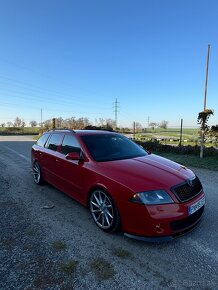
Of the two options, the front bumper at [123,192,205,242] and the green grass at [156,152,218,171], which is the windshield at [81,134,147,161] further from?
the green grass at [156,152,218,171]

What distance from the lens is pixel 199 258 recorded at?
2857 millimetres

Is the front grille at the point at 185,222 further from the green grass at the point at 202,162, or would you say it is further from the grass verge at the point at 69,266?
the green grass at the point at 202,162

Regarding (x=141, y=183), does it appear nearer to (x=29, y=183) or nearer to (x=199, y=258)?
(x=199, y=258)

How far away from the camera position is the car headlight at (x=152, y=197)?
297 centimetres

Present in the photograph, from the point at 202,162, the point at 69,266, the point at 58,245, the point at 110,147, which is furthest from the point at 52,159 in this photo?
the point at 202,162

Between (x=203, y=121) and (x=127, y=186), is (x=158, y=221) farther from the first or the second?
(x=203, y=121)

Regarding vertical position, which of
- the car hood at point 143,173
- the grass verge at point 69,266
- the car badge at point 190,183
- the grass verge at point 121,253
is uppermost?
the car hood at point 143,173

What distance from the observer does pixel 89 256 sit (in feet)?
9.53

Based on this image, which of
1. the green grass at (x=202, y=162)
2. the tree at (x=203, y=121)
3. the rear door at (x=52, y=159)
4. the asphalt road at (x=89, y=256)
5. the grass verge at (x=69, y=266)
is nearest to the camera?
the asphalt road at (x=89, y=256)

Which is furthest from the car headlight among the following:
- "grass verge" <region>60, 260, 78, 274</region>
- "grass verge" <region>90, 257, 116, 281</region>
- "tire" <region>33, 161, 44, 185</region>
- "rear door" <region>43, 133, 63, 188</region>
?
"tire" <region>33, 161, 44, 185</region>

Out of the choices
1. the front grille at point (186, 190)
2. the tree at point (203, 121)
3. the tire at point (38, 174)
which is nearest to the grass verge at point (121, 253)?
the front grille at point (186, 190)

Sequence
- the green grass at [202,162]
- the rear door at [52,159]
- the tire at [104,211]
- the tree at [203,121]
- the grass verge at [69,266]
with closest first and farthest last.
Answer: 1. the grass verge at [69,266]
2. the tire at [104,211]
3. the rear door at [52,159]
4. the green grass at [202,162]
5. the tree at [203,121]

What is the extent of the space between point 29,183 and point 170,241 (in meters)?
4.30

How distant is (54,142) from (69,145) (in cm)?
83
